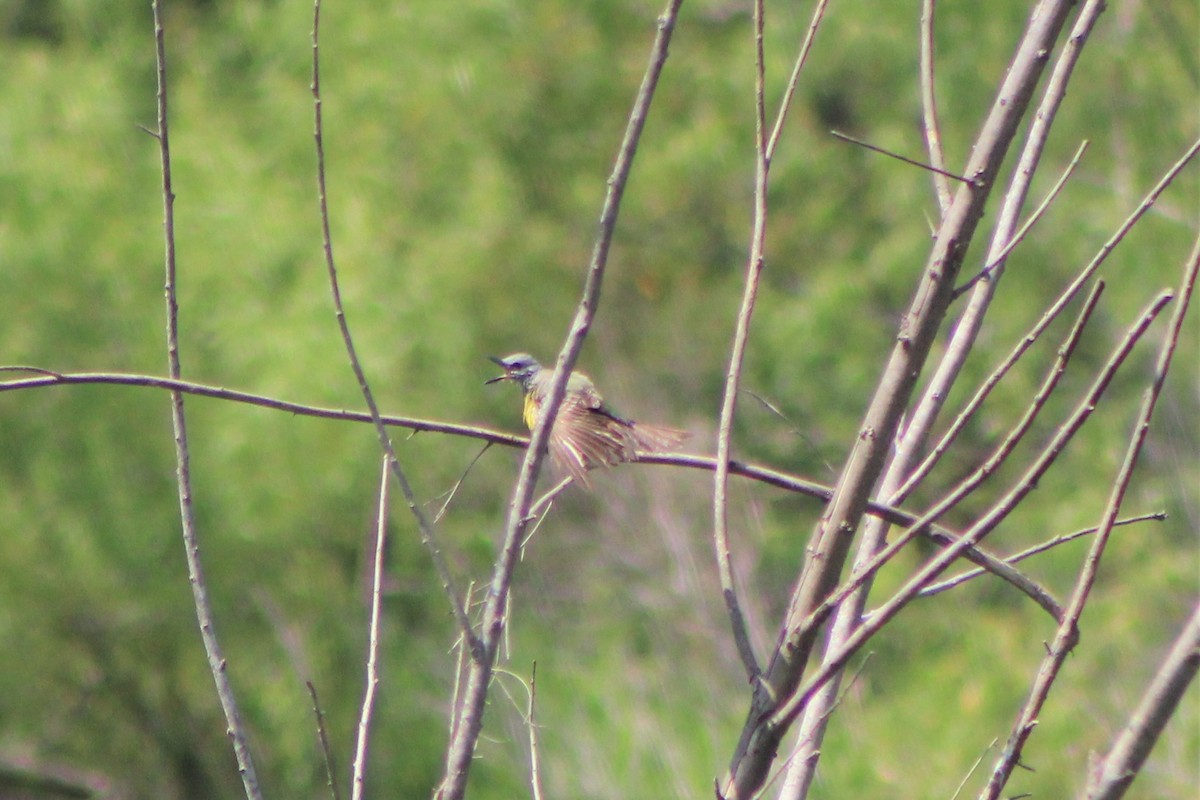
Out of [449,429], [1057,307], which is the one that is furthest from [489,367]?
[1057,307]

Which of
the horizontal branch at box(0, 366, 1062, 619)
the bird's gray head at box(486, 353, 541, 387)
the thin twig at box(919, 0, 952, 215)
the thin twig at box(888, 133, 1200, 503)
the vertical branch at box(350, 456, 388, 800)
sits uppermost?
the thin twig at box(919, 0, 952, 215)

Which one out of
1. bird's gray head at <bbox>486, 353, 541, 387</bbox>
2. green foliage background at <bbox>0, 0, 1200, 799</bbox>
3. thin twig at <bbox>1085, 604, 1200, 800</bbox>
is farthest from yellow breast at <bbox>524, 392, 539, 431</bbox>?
thin twig at <bbox>1085, 604, 1200, 800</bbox>

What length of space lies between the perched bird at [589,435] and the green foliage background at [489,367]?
182 cm

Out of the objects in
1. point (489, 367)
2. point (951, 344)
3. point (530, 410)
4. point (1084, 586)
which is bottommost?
point (489, 367)

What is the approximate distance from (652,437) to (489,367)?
4675 millimetres

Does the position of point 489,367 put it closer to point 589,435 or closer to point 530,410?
point 530,410

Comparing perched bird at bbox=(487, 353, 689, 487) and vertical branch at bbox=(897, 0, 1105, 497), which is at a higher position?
vertical branch at bbox=(897, 0, 1105, 497)

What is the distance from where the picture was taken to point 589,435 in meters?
3.41

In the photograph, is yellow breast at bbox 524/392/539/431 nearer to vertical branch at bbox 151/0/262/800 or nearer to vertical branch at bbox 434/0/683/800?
vertical branch at bbox 151/0/262/800

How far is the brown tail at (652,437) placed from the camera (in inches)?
148

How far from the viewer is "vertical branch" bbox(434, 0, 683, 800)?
1.48 meters

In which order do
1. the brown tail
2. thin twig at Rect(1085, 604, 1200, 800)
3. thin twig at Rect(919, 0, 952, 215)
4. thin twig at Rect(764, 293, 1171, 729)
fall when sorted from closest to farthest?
thin twig at Rect(1085, 604, 1200, 800), thin twig at Rect(764, 293, 1171, 729), thin twig at Rect(919, 0, 952, 215), the brown tail

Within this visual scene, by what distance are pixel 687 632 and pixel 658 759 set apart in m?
1.31

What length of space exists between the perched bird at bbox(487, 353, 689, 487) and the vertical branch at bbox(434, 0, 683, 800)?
26.7 inches
